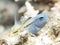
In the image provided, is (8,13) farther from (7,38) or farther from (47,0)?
(7,38)

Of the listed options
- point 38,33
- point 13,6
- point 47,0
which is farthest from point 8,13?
point 38,33

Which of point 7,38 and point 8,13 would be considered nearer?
point 7,38

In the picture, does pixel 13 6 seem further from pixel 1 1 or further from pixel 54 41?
pixel 54 41

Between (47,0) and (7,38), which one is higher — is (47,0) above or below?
above

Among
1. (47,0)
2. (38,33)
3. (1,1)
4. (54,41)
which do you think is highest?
(1,1)

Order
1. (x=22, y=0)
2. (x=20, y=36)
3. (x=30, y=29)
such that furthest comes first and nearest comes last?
(x=22, y=0)
(x=30, y=29)
(x=20, y=36)

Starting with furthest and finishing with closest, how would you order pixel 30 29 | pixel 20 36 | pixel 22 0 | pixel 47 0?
pixel 22 0 → pixel 47 0 → pixel 30 29 → pixel 20 36

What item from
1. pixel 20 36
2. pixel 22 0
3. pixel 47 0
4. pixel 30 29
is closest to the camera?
pixel 20 36

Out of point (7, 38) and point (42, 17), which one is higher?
point (42, 17)

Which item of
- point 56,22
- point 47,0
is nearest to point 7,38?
point 56,22
